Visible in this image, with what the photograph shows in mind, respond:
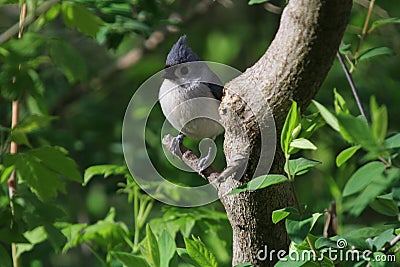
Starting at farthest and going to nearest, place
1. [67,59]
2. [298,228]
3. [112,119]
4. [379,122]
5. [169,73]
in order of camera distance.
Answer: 1. [112,119]
2. [67,59]
3. [169,73]
4. [298,228]
5. [379,122]

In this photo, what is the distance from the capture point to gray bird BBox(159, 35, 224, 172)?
118 cm

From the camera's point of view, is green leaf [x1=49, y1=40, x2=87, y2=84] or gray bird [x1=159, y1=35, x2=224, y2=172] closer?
gray bird [x1=159, y1=35, x2=224, y2=172]

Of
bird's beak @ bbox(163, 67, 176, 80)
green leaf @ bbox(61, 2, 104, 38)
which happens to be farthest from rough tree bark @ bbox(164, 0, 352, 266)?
green leaf @ bbox(61, 2, 104, 38)

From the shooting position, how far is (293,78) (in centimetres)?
92

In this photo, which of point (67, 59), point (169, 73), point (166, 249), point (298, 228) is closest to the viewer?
point (298, 228)

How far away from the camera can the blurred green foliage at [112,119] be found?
4.34 feet

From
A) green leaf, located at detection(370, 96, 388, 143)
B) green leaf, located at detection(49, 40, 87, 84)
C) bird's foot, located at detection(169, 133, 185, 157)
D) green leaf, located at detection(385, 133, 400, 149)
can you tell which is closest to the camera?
green leaf, located at detection(370, 96, 388, 143)

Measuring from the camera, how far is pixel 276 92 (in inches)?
37.2

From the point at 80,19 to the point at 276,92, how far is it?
66 centimetres

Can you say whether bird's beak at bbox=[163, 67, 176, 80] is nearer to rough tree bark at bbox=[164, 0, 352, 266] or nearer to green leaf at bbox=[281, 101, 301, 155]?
rough tree bark at bbox=[164, 0, 352, 266]

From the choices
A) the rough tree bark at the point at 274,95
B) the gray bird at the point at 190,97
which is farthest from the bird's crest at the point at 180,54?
the rough tree bark at the point at 274,95

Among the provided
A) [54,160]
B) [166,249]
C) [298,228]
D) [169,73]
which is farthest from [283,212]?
[54,160]
